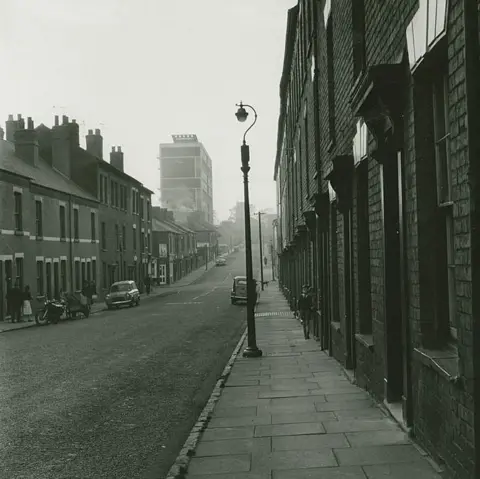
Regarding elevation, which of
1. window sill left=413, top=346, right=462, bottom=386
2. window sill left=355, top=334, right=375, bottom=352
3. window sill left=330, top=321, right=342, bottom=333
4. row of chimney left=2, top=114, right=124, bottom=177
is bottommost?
window sill left=330, top=321, right=342, bottom=333

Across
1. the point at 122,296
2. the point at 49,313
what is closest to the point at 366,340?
the point at 49,313

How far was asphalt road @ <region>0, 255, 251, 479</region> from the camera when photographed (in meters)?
6.82

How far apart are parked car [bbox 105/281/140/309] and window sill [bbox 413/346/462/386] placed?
33.8m

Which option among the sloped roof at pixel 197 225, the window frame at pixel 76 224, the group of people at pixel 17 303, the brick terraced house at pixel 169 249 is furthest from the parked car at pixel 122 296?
the sloped roof at pixel 197 225

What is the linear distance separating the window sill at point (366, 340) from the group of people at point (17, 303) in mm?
22043

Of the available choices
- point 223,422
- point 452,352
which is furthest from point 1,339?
point 452,352

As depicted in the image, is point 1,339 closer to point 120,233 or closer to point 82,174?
point 82,174

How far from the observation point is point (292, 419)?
8016 millimetres

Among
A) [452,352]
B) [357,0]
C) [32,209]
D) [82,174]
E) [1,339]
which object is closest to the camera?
[452,352]

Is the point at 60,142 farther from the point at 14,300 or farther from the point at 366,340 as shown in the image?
the point at 366,340

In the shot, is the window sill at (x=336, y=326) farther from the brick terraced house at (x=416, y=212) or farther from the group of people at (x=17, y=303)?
the group of people at (x=17, y=303)

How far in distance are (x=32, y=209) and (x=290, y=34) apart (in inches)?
644

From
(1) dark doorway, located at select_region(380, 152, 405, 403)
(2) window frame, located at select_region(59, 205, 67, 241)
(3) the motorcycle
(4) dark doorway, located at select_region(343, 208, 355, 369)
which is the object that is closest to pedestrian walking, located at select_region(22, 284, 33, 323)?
(3) the motorcycle

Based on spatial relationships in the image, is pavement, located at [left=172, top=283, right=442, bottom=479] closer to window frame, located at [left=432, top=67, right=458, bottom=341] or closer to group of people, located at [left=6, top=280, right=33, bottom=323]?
window frame, located at [left=432, top=67, right=458, bottom=341]
